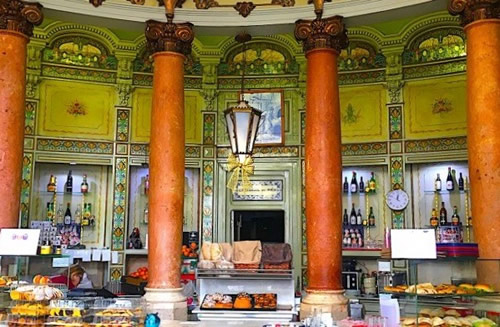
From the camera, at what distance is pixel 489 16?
262 inches

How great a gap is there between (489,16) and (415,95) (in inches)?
158

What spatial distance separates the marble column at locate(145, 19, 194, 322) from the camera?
7.36 metres

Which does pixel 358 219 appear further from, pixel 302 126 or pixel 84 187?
pixel 84 187

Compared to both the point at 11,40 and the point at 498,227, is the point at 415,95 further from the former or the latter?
the point at 11,40

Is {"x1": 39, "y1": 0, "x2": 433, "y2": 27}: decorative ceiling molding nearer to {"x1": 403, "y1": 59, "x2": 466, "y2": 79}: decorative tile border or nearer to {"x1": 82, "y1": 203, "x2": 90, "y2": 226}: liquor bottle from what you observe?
{"x1": 403, "y1": 59, "x2": 466, "y2": 79}: decorative tile border

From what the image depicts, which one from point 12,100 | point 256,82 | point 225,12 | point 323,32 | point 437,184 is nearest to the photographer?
point 12,100

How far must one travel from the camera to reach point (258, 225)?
36.8 ft

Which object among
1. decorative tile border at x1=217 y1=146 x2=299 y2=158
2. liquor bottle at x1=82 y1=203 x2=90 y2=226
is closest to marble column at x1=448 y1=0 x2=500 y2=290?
decorative tile border at x1=217 y1=146 x2=299 y2=158

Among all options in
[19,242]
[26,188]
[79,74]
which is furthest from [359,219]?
[19,242]

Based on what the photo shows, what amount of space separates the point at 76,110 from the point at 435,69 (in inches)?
271

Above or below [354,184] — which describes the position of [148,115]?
above

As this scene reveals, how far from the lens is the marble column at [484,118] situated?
632 centimetres

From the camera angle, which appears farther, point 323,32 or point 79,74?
point 79,74

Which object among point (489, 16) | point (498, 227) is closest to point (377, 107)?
point (489, 16)
